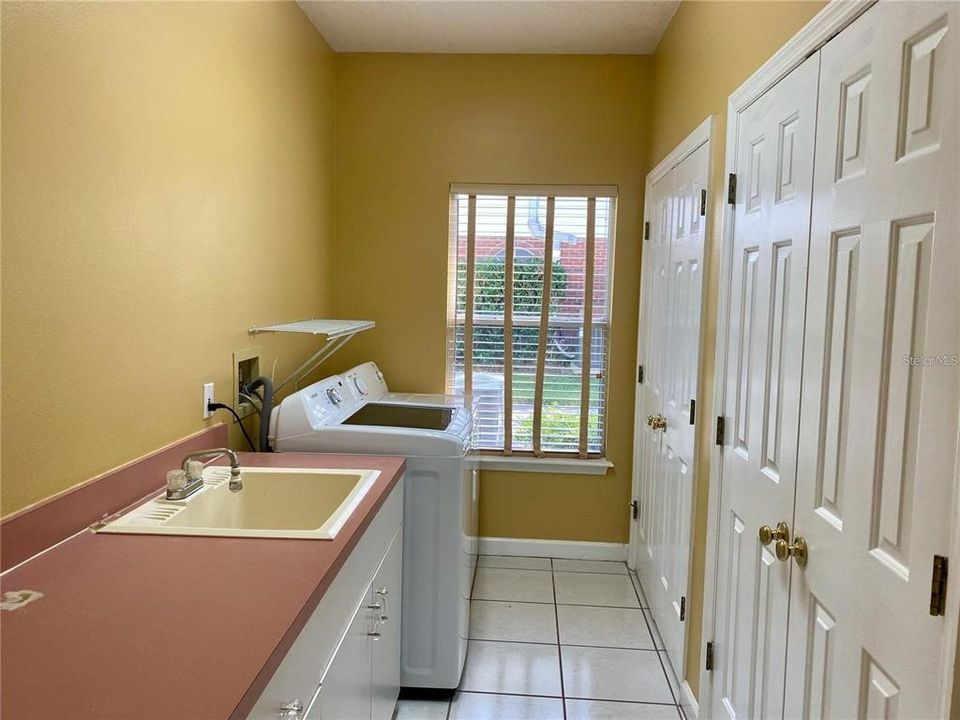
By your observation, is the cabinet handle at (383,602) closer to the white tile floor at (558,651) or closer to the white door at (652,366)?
the white tile floor at (558,651)

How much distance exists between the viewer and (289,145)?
2.72m

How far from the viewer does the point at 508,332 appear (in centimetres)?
346

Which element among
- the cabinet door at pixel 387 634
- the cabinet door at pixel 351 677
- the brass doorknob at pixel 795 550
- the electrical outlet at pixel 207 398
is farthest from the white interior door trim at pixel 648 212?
the electrical outlet at pixel 207 398

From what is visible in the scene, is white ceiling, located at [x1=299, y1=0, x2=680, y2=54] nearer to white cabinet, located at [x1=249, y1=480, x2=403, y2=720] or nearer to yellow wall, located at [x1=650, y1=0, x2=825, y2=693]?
yellow wall, located at [x1=650, y1=0, x2=825, y2=693]

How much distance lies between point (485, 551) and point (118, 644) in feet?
8.94

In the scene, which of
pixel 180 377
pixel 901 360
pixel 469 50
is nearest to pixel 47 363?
pixel 180 377

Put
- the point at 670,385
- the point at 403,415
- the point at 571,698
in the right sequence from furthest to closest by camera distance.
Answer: the point at 403,415
the point at 670,385
the point at 571,698

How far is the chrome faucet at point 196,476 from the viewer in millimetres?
1666

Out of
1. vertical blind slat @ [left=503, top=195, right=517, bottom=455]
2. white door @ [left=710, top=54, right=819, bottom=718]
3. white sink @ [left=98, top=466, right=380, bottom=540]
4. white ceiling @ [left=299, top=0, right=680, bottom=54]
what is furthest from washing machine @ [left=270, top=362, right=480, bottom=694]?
white ceiling @ [left=299, top=0, right=680, bottom=54]

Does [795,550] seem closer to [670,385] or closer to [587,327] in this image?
[670,385]

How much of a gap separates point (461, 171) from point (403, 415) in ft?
4.38

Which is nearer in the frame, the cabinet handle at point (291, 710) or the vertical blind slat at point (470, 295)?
the cabinet handle at point (291, 710)

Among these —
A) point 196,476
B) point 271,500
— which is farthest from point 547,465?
point 196,476

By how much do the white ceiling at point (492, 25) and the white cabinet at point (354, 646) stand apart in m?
2.06
